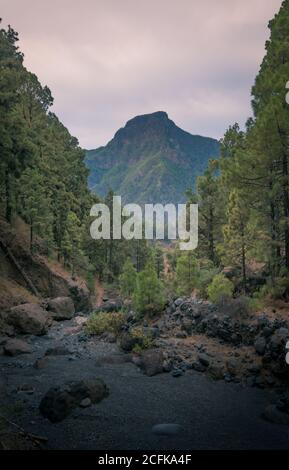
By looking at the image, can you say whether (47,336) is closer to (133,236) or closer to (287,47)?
(287,47)

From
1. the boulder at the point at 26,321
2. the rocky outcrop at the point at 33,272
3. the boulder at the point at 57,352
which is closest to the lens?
the boulder at the point at 57,352

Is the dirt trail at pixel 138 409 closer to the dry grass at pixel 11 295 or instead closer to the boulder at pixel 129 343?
the boulder at pixel 129 343

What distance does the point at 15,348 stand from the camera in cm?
1998

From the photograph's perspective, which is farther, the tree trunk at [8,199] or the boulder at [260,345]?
the tree trunk at [8,199]

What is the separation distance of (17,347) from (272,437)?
572 inches

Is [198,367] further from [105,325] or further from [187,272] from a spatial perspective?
[187,272]

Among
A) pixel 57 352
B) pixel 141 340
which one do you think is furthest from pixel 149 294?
pixel 57 352

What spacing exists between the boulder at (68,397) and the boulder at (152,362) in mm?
3371

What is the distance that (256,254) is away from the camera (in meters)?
20.9

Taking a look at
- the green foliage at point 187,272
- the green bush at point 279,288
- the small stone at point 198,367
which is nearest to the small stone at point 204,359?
the small stone at point 198,367

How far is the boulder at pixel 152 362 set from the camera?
17344 millimetres

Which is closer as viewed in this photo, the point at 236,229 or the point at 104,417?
the point at 104,417

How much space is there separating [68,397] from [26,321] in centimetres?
1328
